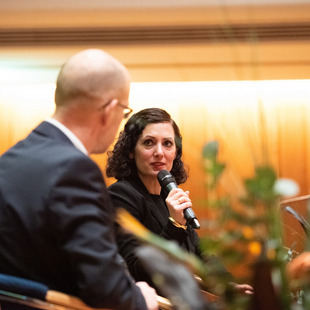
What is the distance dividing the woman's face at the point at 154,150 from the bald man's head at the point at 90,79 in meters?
1.02

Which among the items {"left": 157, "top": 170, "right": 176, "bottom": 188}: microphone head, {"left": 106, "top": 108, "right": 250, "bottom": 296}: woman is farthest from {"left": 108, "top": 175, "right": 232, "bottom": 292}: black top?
{"left": 157, "top": 170, "right": 176, "bottom": 188}: microphone head

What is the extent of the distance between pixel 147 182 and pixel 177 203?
41cm

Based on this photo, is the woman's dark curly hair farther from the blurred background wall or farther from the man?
the man

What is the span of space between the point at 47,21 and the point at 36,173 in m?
2.84

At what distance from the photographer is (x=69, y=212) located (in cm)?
135

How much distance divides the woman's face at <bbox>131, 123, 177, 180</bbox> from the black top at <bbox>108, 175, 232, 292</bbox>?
80 mm

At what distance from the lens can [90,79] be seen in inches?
63.1

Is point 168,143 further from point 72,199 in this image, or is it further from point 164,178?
point 72,199

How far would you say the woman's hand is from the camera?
88.5 inches

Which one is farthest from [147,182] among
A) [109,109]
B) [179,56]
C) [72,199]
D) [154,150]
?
[179,56]

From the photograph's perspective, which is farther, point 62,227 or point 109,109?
point 109,109

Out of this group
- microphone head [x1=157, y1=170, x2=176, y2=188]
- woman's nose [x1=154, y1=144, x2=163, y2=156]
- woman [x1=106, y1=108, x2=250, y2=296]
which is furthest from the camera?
woman's nose [x1=154, y1=144, x2=163, y2=156]

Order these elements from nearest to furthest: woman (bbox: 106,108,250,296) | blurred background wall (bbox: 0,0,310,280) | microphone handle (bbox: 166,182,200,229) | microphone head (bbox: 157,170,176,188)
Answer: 1. microphone handle (bbox: 166,182,200,229)
2. woman (bbox: 106,108,250,296)
3. microphone head (bbox: 157,170,176,188)
4. blurred background wall (bbox: 0,0,310,280)

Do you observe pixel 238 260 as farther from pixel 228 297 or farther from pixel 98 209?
pixel 98 209
